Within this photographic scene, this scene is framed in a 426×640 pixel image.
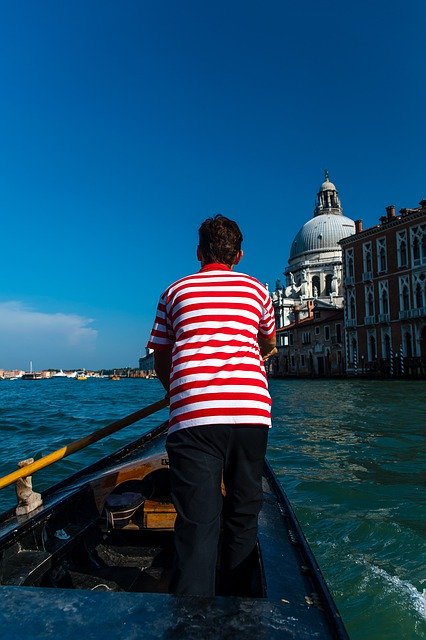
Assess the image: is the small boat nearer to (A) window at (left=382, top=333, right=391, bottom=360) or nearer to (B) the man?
(A) window at (left=382, top=333, right=391, bottom=360)

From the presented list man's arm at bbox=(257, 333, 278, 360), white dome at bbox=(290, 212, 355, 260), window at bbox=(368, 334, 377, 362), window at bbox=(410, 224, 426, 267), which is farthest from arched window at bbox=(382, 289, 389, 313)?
man's arm at bbox=(257, 333, 278, 360)

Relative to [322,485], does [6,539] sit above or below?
above

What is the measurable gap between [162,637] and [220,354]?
83 centimetres

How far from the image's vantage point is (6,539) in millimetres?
2061

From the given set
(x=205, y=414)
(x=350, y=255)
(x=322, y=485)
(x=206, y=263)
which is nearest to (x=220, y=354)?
(x=205, y=414)

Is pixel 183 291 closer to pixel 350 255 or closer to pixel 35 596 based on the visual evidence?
pixel 35 596

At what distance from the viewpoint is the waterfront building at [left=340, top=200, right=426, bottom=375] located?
30.0 metres

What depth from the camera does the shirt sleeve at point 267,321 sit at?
70.4 inches

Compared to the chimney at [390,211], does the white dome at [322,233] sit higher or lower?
higher

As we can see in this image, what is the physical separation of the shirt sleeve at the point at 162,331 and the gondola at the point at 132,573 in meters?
0.82

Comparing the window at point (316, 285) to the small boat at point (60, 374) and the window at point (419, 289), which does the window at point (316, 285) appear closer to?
the window at point (419, 289)

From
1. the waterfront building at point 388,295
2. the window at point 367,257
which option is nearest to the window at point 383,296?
the waterfront building at point 388,295

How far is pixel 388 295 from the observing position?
32.6 meters

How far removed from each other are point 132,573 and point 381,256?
33.5m
